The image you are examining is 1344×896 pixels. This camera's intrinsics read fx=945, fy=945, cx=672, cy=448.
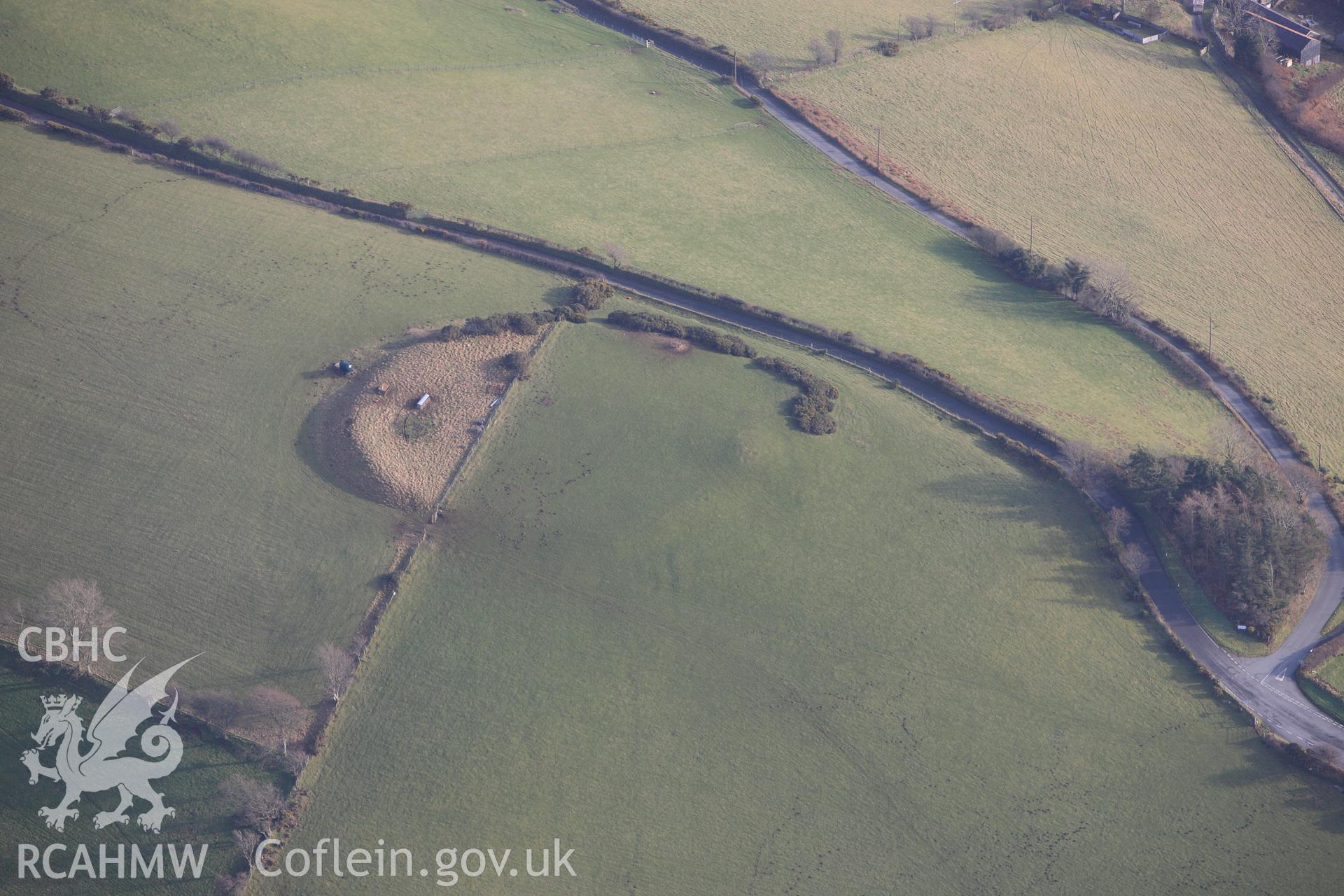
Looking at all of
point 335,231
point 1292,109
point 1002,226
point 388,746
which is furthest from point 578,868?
point 1292,109

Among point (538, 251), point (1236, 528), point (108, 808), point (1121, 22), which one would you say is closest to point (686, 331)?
point (538, 251)

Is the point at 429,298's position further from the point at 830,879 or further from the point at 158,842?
the point at 830,879

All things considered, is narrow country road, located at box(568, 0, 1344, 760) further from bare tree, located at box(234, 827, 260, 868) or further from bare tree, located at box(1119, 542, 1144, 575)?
bare tree, located at box(234, 827, 260, 868)

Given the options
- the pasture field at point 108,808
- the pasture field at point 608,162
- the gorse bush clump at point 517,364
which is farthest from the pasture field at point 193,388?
the pasture field at point 608,162

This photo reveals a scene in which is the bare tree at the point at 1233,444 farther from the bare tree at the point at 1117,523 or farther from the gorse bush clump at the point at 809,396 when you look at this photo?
the gorse bush clump at the point at 809,396

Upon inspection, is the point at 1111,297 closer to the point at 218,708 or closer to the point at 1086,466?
the point at 1086,466
